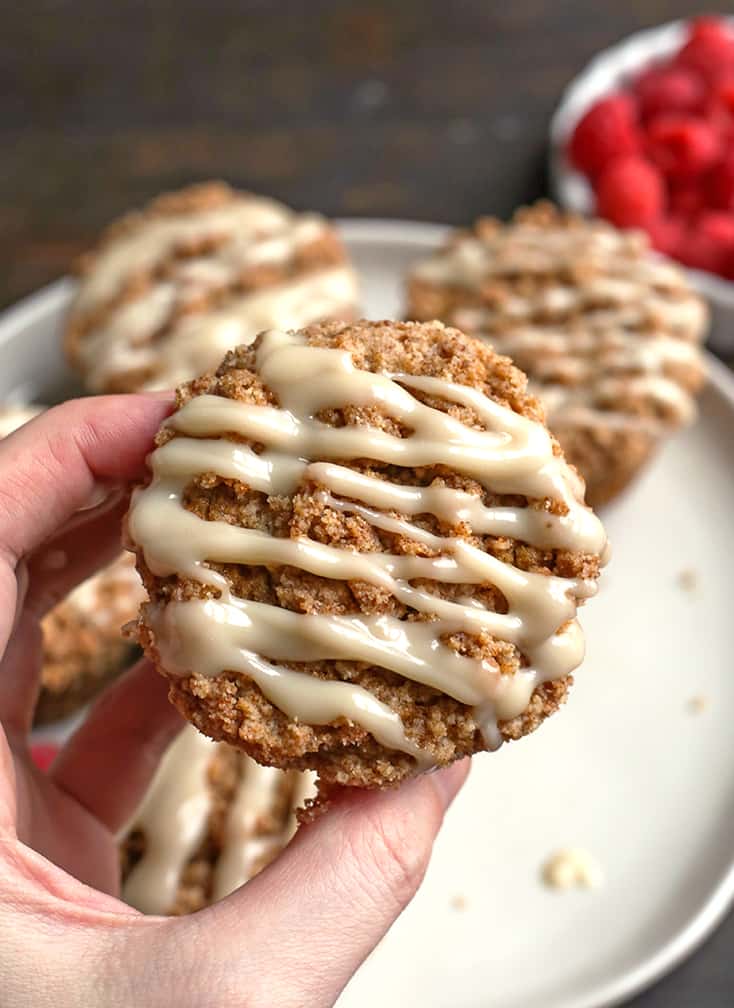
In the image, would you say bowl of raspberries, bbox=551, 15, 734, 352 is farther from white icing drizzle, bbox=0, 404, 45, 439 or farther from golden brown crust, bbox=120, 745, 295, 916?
golden brown crust, bbox=120, 745, 295, 916

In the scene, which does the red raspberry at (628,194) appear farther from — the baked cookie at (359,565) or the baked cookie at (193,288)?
the baked cookie at (359,565)

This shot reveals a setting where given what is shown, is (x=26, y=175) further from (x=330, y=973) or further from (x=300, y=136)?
(x=330, y=973)

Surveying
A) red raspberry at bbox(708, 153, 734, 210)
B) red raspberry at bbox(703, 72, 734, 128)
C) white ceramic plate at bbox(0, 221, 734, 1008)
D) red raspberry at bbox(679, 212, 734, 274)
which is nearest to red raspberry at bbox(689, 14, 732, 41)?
red raspberry at bbox(703, 72, 734, 128)

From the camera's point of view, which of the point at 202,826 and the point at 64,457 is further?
the point at 202,826

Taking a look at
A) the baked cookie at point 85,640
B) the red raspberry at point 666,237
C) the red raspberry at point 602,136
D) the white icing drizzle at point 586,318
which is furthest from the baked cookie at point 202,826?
the red raspberry at point 602,136

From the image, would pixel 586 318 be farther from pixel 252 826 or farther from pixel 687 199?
pixel 252 826

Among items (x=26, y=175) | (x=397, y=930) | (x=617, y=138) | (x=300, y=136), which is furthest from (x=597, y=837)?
(x=26, y=175)

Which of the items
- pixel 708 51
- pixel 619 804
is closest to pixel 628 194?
pixel 708 51
